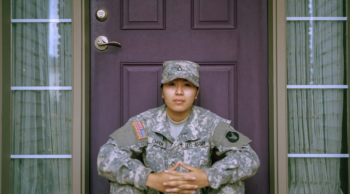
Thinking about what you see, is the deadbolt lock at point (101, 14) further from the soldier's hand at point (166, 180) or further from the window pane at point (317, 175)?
the window pane at point (317, 175)

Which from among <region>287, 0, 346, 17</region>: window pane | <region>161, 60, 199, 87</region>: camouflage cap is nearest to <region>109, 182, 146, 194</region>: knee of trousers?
<region>161, 60, 199, 87</region>: camouflage cap

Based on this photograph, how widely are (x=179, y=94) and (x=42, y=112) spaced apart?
2.98 ft

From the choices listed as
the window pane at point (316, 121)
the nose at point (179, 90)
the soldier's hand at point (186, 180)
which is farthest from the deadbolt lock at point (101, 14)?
the window pane at point (316, 121)

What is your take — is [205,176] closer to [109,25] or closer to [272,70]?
[272,70]

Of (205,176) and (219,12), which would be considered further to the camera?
(219,12)

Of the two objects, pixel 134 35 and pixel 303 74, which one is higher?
pixel 134 35

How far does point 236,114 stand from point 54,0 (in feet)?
4.34

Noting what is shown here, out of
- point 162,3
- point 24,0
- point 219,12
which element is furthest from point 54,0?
point 219,12

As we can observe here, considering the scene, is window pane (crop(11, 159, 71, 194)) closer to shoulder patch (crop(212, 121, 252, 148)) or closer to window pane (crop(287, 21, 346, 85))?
shoulder patch (crop(212, 121, 252, 148))

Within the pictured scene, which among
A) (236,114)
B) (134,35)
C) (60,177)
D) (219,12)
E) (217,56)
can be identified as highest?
(219,12)

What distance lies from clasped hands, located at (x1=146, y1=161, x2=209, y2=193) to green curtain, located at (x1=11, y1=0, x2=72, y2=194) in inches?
29.6

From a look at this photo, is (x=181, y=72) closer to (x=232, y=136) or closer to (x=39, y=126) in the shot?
(x=232, y=136)

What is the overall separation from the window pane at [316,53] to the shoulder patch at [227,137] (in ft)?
1.84

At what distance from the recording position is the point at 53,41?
1.87 m
